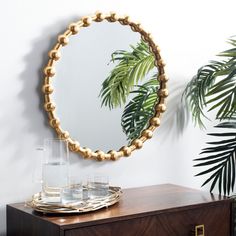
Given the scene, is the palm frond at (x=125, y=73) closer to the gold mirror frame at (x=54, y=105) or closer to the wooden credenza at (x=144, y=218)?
the gold mirror frame at (x=54, y=105)

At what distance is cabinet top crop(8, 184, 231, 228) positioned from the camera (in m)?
1.95

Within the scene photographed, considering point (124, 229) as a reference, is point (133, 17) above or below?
above

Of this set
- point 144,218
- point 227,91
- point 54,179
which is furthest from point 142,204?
point 227,91

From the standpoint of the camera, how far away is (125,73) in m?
2.52

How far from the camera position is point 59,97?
7.62 feet

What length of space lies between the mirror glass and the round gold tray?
1.11 feet

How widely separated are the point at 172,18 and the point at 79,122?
2.42ft

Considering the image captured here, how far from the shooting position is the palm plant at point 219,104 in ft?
8.40

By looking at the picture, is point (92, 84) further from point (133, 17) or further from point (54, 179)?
point (54, 179)

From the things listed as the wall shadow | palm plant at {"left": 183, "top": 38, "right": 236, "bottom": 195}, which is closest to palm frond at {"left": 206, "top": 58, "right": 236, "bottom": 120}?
palm plant at {"left": 183, "top": 38, "right": 236, "bottom": 195}

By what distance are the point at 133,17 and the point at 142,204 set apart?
878 millimetres

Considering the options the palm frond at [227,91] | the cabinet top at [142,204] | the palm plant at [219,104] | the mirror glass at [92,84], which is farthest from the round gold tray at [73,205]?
the palm frond at [227,91]

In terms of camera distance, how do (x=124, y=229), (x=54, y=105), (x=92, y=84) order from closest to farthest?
1. (x=124, y=229)
2. (x=54, y=105)
3. (x=92, y=84)

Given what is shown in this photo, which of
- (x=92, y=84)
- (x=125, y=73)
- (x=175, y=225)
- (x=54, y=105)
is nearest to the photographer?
(x=175, y=225)
